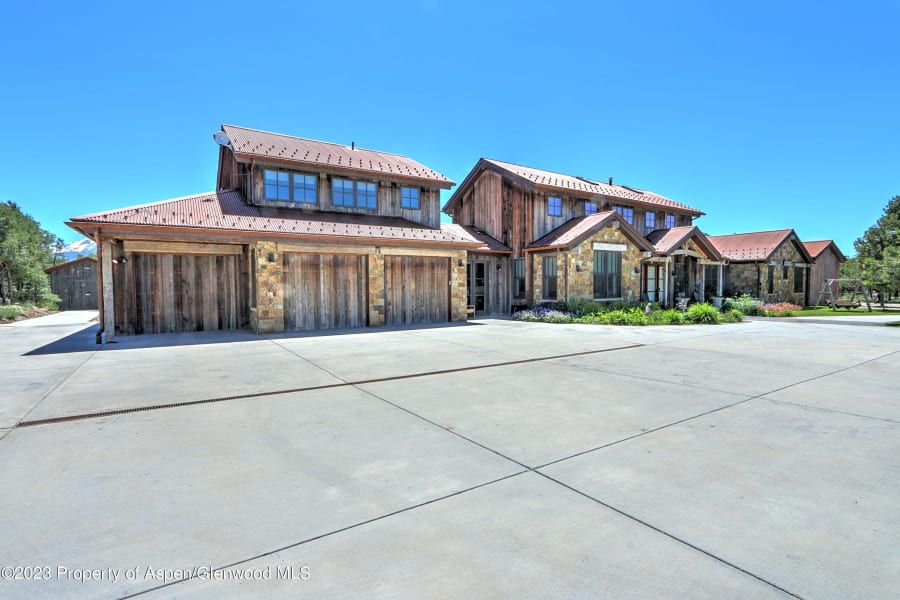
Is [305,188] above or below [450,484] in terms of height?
above

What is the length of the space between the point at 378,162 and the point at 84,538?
16450 millimetres

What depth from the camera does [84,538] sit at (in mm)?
2654

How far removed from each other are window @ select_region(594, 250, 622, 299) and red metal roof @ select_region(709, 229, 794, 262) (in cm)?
970

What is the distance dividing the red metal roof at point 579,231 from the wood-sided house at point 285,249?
4028mm

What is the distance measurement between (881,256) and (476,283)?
3585 centimetres

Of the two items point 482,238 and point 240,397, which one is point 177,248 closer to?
point 240,397

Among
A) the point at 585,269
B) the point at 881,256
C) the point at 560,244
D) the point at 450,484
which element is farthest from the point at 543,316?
the point at 881,256

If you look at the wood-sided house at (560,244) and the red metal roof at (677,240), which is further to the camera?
the red metal roof at (677,240)

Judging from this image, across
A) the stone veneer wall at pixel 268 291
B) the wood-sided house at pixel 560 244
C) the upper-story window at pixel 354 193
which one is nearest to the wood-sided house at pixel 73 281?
the upper-story window at pixel 354 193

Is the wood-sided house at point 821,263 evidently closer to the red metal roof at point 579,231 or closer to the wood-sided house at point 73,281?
the red metal roof at point 579,231

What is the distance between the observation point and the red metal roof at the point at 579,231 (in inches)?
722

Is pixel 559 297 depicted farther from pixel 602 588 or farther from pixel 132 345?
pixel 602 588

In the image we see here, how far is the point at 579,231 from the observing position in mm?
18734

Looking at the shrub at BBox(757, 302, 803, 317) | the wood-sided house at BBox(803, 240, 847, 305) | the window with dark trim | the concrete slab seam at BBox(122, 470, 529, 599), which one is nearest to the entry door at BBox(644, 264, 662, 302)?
the shrub at BBox(757, 302, 803, 317)
